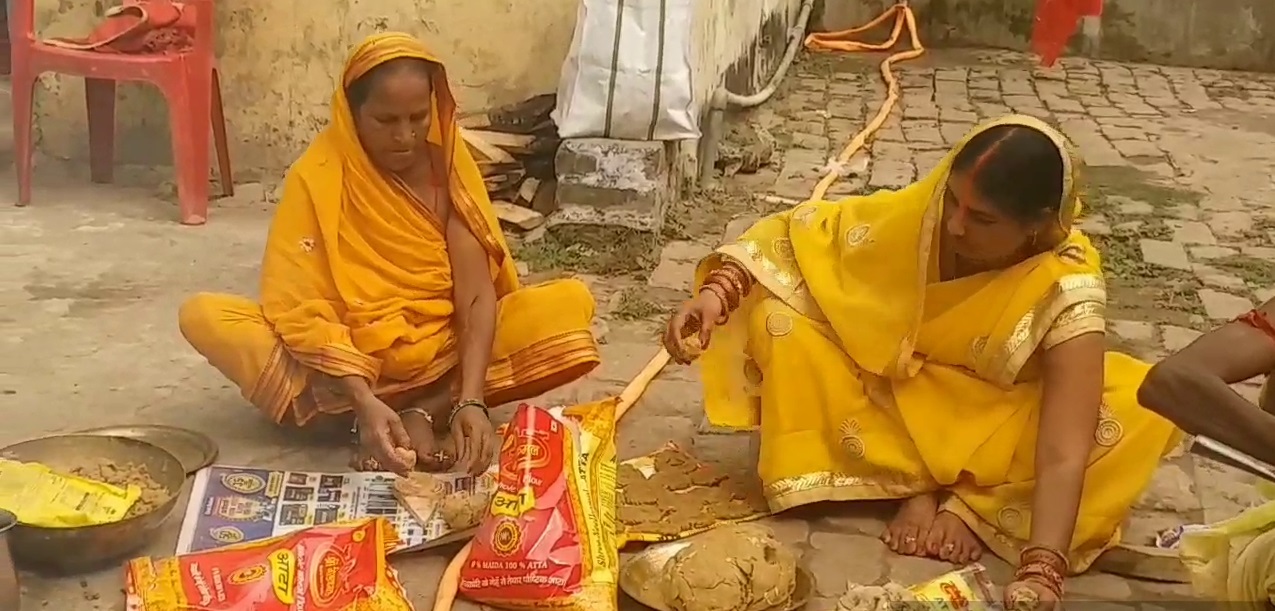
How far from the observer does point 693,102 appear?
4301mm

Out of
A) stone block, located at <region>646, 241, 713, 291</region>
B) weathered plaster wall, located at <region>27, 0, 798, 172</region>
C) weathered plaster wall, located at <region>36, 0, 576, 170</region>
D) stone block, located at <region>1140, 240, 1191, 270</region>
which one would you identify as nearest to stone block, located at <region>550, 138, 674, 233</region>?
stone block, located at <region>646, 241, 713, 291</region>

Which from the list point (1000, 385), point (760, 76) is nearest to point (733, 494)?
point (1000, 385)

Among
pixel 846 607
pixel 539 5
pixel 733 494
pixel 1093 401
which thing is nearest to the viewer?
pixel 846 607

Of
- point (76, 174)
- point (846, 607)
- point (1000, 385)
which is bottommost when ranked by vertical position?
point (76, 174)

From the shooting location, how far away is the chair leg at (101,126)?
189 inches

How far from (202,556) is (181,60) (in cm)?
269

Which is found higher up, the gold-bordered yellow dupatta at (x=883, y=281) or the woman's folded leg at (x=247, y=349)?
the gold-bordered yellow dupatta at (x=883, y=281)

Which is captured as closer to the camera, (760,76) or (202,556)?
(202,556)

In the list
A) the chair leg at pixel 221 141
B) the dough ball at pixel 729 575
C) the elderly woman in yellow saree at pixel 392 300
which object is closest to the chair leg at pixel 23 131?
the chair leg at pixel 221 141

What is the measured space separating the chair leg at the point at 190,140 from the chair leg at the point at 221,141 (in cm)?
18

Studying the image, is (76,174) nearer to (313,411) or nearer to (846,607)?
(313,411)

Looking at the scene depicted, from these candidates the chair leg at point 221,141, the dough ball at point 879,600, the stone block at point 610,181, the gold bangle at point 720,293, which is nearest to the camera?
the dough ball at point 879,600

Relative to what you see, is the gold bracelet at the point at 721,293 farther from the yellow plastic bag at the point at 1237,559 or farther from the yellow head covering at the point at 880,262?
the yellow plastic bag at the point at 1237,559

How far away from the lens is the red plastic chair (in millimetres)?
4418
